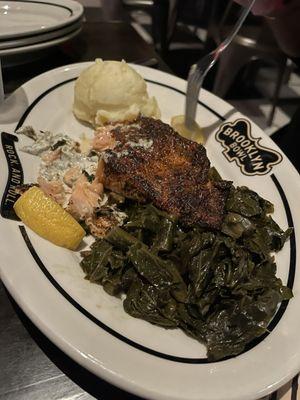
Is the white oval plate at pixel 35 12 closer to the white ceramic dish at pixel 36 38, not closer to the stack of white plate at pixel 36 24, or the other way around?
the stack of white plate at pixel 36 24

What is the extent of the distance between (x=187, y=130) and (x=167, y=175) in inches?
30.0

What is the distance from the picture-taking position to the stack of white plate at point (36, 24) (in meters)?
2.75

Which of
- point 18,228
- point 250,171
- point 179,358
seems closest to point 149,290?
point 179,358

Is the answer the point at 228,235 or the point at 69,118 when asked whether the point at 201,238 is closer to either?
the point at 228,235

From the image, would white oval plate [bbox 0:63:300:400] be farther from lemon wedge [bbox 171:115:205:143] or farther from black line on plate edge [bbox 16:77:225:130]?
lemon wedge [bbox 171:115:205:143]

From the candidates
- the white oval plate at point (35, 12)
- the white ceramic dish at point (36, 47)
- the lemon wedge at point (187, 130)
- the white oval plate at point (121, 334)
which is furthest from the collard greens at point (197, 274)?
the white oval plate at point (35, 12)

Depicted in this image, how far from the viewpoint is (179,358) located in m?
1.55

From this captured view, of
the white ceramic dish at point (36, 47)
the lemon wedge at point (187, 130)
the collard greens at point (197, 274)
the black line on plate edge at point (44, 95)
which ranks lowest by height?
the collard greens at point (197, 274)

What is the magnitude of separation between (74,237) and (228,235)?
777 mm

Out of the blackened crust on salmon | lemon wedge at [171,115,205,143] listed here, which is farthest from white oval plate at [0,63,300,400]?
lemon wedge at [171,115,205,143]

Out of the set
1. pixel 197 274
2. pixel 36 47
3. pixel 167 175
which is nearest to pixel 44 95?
pixel 36 47

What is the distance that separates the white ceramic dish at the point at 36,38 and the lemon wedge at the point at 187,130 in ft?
3.50

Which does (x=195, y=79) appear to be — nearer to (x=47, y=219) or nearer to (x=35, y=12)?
(x=47, y=219)

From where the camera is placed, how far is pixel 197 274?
6.10ft
